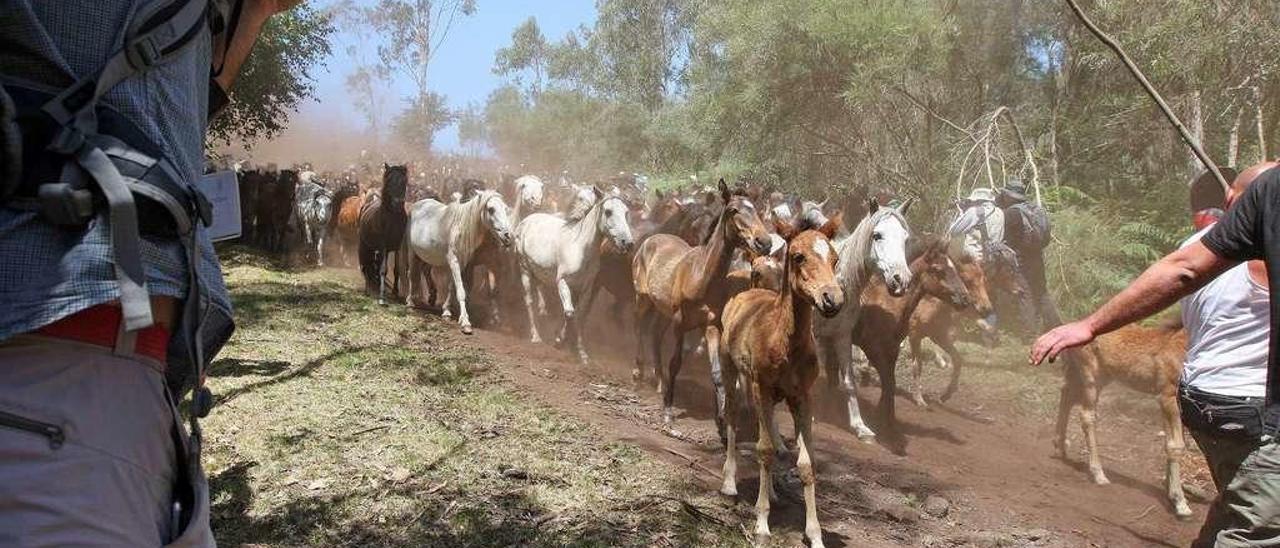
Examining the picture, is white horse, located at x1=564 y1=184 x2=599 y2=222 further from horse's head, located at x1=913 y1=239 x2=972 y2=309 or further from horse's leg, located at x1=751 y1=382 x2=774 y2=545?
horse's leg, located at x1=751 y1=382 x2=774 y2=545

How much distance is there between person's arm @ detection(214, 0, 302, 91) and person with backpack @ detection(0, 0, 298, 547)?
31cm

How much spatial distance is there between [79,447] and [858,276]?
807cm

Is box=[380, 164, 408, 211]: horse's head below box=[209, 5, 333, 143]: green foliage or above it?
below

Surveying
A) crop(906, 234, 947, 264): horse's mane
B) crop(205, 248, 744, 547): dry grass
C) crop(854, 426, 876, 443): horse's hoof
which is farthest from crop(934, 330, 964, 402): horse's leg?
crop(205, 248, 744, 547): dry grass

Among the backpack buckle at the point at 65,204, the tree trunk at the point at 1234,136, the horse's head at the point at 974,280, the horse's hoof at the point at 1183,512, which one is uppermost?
the tree trunk at the point at 1234,136

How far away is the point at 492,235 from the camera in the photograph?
40.4 ft

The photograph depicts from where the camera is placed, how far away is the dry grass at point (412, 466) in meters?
4.86

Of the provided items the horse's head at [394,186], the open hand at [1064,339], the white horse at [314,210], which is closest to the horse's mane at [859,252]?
Result: the open hand at [1064,339]

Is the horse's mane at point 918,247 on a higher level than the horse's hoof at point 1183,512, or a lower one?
higher

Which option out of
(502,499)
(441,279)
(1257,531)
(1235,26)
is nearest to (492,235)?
(441,279)

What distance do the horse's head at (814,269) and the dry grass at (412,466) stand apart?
174 cm

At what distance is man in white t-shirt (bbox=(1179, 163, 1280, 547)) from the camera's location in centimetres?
350

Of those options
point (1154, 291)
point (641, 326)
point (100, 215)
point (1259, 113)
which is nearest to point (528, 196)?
point (641, 326)

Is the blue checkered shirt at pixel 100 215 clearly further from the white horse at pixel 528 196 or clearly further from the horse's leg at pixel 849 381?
the white horse at pixel 528 196
